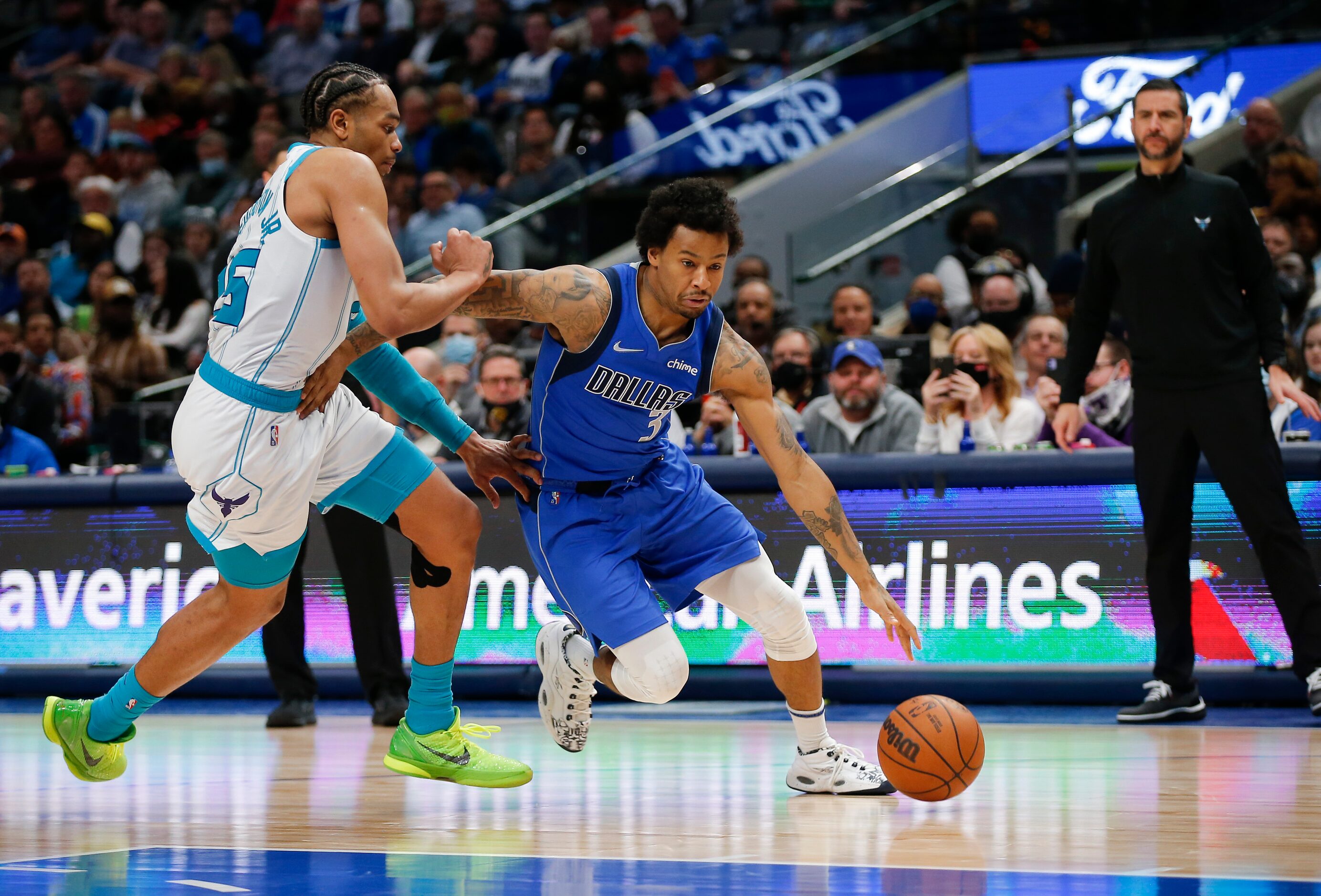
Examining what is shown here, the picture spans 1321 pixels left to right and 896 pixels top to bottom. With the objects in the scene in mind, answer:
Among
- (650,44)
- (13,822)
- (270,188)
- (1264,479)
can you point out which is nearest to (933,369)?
(1264,479)

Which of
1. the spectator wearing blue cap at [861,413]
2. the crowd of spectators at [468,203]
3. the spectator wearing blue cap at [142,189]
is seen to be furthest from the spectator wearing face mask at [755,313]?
the spectator wearing blue cap at [142,189]

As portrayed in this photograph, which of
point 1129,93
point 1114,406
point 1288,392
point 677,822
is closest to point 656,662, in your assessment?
point 677,822

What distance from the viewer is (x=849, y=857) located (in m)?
3.70

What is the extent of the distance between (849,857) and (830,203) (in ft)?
30.8

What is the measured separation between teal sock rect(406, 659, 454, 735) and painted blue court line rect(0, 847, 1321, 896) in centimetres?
99

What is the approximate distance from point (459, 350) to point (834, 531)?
225 inches

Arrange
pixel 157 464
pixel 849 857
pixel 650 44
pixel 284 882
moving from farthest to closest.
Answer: pixel 650 44 < pixel 157 464 < pixel 849 857 < pixel 284 882

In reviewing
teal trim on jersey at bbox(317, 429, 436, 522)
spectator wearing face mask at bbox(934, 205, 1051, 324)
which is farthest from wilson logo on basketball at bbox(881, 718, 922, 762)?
spectator wearing face mask at bbox(934, 205, 1051, 324)

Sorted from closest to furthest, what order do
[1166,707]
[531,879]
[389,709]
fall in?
[531,879], [1166,707], [389,709]

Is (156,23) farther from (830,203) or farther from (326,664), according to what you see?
(326,664)

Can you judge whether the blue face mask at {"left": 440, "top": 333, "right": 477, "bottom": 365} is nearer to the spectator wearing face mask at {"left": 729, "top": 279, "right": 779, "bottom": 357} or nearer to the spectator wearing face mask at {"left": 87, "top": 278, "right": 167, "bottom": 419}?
the spectator wearing face mask at {"left": 729, "top": 279, "right": 779, "bottom": 357}

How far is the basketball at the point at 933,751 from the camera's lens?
173 inches

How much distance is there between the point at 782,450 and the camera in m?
4.69

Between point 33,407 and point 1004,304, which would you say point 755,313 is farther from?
point 33,407
